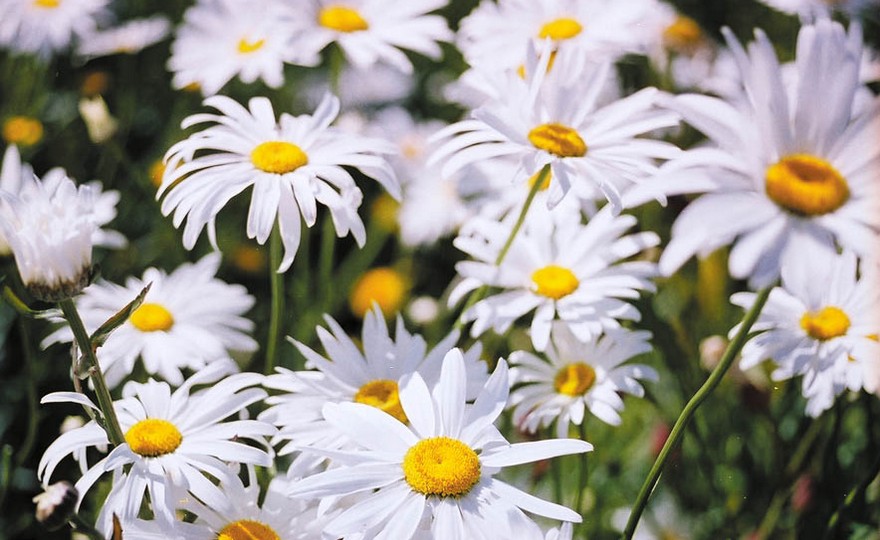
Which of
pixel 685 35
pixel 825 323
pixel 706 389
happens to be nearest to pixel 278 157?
pixel 706 389

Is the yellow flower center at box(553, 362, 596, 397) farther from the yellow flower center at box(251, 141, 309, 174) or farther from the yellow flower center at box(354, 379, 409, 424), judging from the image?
the yellow flower center at box(251, 141, 309, 174)

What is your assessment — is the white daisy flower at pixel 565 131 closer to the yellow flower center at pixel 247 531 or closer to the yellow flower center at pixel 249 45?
the yellow flower center at pixel 247 531

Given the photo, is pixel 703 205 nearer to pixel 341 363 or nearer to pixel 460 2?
pixel 341 363

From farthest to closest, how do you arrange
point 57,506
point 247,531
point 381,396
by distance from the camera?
point 381,396
point 247,531
point 57,506

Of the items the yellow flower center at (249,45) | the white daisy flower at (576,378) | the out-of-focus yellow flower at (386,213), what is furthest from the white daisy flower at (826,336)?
the out-of-focus yellow flower at (386,213)

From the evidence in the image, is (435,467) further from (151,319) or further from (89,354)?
(151,319)

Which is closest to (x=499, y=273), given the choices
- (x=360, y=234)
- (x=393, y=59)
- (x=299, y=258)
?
(x=360, y=234)

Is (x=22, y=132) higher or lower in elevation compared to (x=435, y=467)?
lower

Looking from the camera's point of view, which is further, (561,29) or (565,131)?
(561,29)

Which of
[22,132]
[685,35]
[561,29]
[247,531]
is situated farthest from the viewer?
[685,35]
